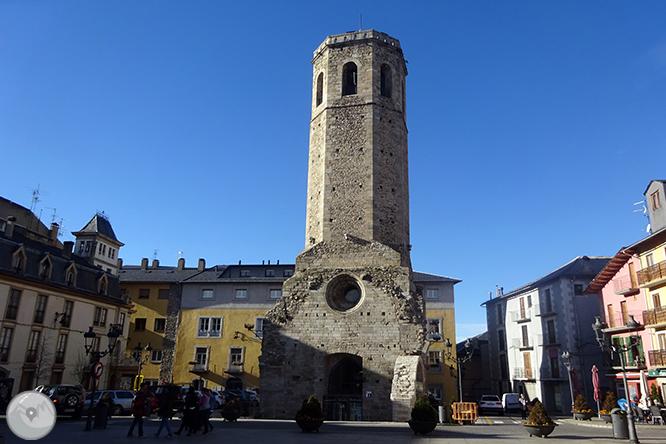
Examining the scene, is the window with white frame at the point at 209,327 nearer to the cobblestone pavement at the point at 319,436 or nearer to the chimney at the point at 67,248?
the chimney at the point at 67,248

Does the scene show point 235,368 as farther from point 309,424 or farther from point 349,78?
point 309,424

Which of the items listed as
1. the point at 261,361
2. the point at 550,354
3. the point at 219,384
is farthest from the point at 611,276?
the point at 219,384

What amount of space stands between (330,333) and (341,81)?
12.3m

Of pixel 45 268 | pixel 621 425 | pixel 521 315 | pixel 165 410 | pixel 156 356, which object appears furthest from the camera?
pixel 156 356

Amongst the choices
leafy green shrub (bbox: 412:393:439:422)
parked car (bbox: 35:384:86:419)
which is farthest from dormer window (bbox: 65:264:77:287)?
leafy green shrub (bbox: 412:393:439:422)

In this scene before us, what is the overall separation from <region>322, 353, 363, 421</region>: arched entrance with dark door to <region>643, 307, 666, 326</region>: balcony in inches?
538

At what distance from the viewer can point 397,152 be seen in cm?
2397

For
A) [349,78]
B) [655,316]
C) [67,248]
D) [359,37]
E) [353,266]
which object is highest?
[359,37]

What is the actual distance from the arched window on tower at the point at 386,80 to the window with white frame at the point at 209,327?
21244 millimetres

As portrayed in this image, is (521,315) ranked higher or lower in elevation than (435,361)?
higher

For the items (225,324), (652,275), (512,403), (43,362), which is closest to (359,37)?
(652,275)

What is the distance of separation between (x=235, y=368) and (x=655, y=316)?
83.9 ft

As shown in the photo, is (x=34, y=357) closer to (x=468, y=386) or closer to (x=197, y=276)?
(x=197, y=276)

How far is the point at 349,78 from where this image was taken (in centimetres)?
2509
